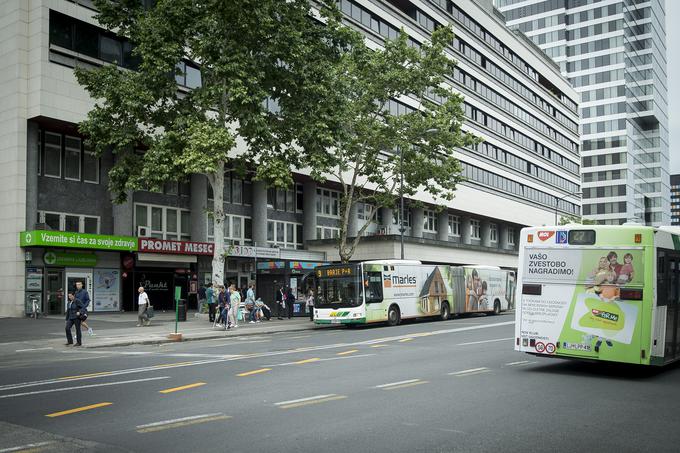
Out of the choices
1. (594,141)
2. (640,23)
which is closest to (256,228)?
(594,141)

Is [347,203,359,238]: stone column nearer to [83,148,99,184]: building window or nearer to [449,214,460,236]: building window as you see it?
[449,214,460,236]: building window

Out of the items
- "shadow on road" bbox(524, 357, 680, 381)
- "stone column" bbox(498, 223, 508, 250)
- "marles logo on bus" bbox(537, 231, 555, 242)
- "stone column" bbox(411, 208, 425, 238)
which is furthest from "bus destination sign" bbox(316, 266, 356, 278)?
"stone column" bbox(498, 223, 508, 250)

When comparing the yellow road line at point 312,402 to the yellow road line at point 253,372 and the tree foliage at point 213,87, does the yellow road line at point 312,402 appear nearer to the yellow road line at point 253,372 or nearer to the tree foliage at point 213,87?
the yellow road line at point 253,372

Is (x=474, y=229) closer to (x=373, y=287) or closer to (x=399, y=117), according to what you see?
(x=399, y=117)

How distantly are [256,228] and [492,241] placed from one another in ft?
123

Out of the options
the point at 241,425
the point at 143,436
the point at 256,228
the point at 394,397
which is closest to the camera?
the point at 143,436

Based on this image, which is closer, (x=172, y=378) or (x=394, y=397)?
(x=394, y=397)

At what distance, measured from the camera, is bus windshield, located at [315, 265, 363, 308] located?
88.6 feet

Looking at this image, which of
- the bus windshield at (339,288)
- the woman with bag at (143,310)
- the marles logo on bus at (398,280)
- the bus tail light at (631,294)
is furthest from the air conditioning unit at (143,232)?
the bus tail light at (631,294)

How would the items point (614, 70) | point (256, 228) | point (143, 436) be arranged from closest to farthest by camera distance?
point (143, 436) → point (256, 228) → point (614, 70)

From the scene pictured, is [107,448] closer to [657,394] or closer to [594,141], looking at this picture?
[657,394]

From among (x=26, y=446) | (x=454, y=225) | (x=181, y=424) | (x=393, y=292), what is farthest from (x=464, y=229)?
(x=26, y=446)

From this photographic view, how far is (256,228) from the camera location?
4381cm

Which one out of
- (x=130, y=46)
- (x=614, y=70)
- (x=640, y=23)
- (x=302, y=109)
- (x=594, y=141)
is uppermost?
(x=640, y=23)
